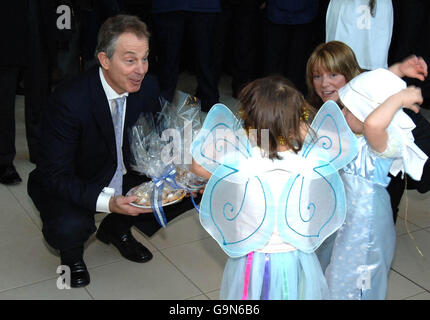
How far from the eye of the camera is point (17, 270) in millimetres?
2238

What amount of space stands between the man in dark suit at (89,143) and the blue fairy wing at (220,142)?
522mm

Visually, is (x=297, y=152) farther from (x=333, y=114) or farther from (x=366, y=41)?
(x=366, y=41)

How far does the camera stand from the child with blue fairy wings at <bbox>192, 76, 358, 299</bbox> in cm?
152

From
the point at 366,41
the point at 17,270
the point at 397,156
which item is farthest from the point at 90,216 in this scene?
the point at 366,41

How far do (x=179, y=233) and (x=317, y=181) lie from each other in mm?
1164

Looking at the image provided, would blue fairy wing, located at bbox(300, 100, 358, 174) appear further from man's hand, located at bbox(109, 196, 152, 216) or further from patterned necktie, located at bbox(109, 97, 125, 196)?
patterned necktie, located at bbox(109, 97, 125, 196)

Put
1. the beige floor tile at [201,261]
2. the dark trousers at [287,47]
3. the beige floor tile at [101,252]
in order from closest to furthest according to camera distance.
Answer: the beige floor tile at [201,261]
the beige floor tile at [101,252]
the dark trousers at [287,47]

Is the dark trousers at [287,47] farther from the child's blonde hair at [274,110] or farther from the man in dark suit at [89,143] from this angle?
the child's blonde hair at [274,110]

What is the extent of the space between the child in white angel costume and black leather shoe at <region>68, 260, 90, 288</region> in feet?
2.98

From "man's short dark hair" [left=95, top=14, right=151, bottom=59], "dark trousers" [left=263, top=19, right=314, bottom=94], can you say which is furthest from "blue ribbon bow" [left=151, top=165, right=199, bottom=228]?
"dark trousers" [left=263, top=19, right=314, bottom=94]

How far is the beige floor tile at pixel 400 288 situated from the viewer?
7.16 ft

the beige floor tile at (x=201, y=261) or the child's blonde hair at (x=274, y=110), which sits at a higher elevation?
the child's blonde hair at (x=274, y=110)

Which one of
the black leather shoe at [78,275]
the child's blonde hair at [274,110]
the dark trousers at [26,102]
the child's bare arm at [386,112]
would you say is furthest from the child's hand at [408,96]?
the dark trousers at [26,102]

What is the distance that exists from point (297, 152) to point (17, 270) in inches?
51.2
